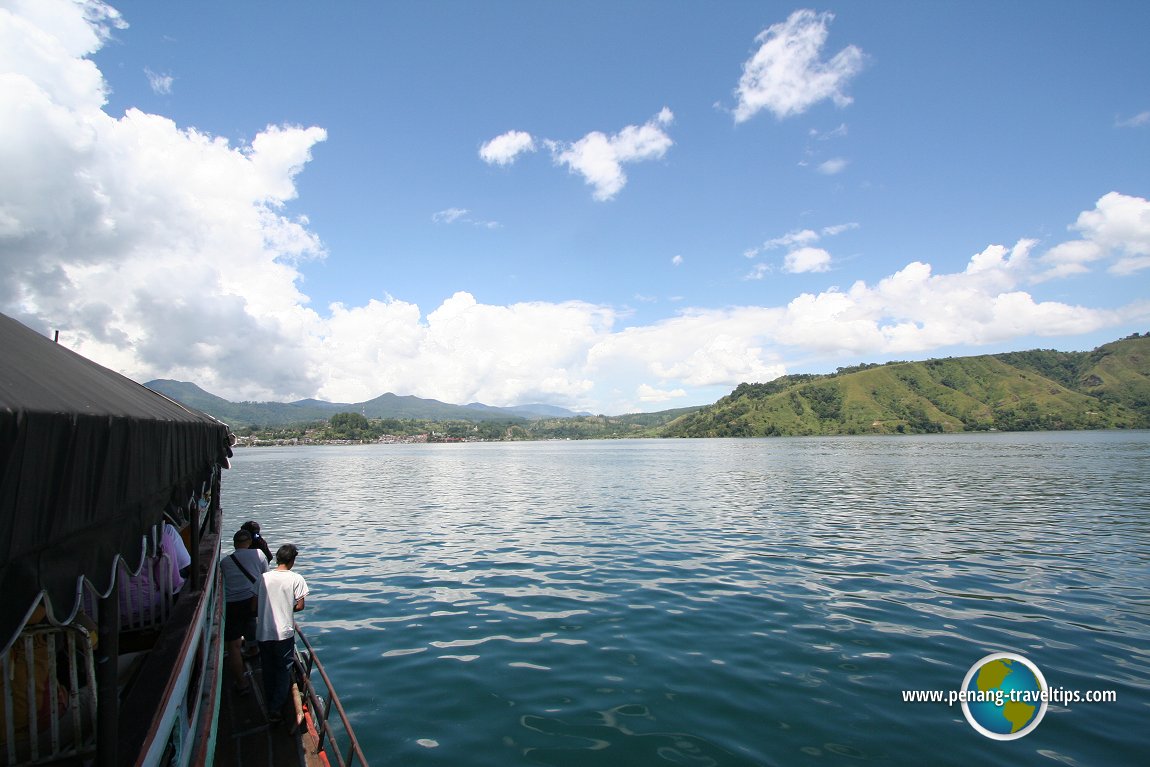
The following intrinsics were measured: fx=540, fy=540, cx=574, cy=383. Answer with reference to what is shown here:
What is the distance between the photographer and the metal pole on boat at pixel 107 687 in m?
4.25

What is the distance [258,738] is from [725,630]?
10970 millimetres

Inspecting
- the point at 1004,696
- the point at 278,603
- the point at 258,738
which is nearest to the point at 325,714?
the point at 258,738

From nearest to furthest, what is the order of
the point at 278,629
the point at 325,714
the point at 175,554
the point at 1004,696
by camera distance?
the point at 325,714, the point at 278,629, the point at 175,554, the point at 1004,696

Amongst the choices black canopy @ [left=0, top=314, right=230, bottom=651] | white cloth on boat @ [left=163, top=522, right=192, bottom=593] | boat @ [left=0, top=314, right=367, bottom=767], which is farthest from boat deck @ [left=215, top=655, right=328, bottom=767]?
black canopy @ [left=0, top=314, right=230, bottom=651]

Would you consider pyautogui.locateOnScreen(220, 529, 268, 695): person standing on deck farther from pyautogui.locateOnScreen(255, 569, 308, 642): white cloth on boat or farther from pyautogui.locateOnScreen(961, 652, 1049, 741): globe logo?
pyautogui.locateOnScreen(961, 652, 1049, 741): globe logo

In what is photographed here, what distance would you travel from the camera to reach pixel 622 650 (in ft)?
44.1

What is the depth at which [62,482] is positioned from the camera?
2.96m

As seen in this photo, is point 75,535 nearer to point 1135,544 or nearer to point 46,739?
point 46,739

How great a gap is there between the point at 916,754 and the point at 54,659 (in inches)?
469

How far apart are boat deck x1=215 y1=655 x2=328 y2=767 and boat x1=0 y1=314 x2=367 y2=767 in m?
0.03

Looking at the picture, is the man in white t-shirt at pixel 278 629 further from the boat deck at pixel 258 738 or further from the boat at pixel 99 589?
the boat at pixel 99 589

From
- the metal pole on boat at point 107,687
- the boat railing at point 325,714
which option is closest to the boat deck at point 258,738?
the boat railing at point 325,714

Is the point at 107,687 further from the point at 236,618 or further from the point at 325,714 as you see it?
the point at 236,618

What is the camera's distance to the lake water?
31.6ft
